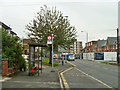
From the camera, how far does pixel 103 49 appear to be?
91.5 m

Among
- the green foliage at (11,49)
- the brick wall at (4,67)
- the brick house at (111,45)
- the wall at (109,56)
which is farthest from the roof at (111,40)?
the brick wall at (4,67)

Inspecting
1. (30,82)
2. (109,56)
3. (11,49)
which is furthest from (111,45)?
(30,82)

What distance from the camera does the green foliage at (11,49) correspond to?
1229 cm

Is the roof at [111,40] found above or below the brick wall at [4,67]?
above

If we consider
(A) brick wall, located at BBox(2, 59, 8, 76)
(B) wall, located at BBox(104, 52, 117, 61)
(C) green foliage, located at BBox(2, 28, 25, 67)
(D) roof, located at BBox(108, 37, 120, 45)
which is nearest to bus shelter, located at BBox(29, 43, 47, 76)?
(C) green foliage, located at BBox(2, 28, 25, 67)

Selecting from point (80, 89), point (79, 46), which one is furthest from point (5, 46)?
point (79, 46)

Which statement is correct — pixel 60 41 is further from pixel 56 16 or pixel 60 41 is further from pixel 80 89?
pixel 80 89

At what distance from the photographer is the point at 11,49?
12.6 metres

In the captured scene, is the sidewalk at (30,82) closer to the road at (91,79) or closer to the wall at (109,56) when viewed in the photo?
the road at (91,79)

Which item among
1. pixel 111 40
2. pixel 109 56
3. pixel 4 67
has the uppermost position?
pixel 111 40

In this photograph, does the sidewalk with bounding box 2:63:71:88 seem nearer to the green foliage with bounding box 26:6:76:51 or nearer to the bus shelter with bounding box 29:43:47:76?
the bus shelter with bounding box 29:43:47:76

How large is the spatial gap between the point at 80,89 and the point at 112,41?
77405 millimetres

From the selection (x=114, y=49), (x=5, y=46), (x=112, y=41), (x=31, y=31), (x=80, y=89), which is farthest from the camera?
(x=112, y=41)

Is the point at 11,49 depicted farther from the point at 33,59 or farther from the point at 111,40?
the point at 111,40
